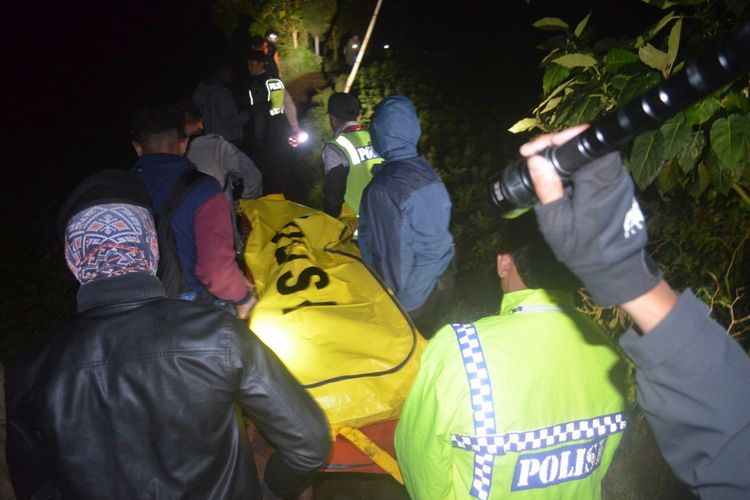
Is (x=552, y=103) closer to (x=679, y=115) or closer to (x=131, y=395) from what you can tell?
(x=679, y=115)

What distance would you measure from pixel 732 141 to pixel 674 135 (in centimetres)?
15

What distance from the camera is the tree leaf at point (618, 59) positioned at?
162cm

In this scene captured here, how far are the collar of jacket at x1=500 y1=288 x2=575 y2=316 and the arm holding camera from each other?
63 centimetres

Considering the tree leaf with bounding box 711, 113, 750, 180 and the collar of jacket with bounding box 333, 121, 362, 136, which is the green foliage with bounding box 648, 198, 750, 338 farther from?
the collar of jacket with bounding box 333, 121, 362, 136

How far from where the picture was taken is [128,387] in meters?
1.43

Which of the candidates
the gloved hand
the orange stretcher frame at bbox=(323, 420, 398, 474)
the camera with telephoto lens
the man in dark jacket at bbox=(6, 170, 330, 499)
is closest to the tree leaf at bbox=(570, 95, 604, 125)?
the camera with telephoto lens

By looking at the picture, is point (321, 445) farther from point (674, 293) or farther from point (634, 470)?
point (634, 470)

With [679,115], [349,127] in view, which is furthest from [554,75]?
[349,127]

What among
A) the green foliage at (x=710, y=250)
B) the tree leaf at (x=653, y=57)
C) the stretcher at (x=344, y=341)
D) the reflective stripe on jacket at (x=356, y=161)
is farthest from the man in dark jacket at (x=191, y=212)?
the green foliage at (x=710, y=250)

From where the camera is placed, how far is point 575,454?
1.53 metres

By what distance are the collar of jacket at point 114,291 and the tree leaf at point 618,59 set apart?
5.68ft

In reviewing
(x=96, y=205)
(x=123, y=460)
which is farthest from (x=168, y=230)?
(x=123, y=460)

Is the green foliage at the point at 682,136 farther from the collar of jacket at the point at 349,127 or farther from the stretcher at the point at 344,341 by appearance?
the collar of jacket at the point at 349,127

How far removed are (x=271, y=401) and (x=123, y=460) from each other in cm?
47
